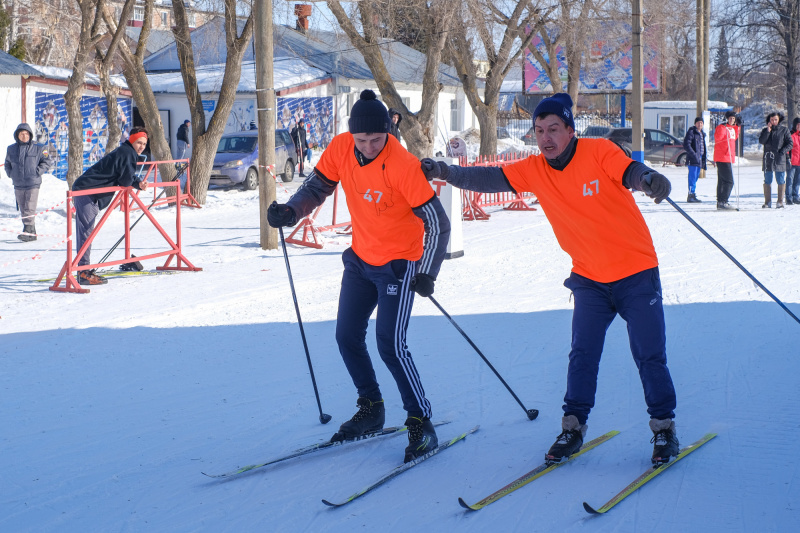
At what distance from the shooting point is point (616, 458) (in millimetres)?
4230

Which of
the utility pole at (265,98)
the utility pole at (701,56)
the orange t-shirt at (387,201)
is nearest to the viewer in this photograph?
the orange t-shirt at (387,201)

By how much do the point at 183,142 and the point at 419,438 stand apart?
80.1 feet

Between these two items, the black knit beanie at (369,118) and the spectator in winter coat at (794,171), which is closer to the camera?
the black knit beanie at (369,118)

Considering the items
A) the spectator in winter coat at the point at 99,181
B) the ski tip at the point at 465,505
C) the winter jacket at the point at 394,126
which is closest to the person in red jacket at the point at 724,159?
the winter jacket at the point at 394,126

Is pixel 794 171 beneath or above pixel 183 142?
beneath

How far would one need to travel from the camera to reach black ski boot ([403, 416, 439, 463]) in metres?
4.24

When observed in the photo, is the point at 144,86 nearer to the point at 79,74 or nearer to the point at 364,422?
the point at 79,74

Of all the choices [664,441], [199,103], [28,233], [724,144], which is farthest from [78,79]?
[664,441]

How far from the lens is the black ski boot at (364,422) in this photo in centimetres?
450

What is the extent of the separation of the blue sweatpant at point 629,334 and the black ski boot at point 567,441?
45 mm

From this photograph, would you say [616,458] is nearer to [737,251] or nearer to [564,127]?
[564,127]

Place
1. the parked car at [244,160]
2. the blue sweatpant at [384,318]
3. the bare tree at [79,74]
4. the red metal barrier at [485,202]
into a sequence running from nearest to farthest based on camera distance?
the blue sweatpant at [384,318] → the red metal barrier at [485,202] → the bare tree at [79,74] → the parked car at [244,160]

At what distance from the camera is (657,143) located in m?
32.2

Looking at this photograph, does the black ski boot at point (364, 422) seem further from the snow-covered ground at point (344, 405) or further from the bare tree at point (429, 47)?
the bare tree at point (429, 47)
